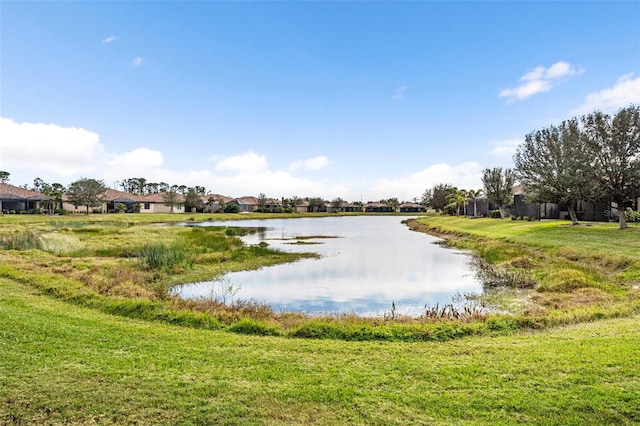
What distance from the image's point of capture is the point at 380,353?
648 centimetres

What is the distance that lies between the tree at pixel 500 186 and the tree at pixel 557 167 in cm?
1046

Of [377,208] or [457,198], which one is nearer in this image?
[457,198]

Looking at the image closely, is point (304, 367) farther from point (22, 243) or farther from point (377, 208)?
point (377, 208)

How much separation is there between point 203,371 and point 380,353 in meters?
2.58

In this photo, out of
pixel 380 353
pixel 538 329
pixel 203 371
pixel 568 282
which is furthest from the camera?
pixel 568 282

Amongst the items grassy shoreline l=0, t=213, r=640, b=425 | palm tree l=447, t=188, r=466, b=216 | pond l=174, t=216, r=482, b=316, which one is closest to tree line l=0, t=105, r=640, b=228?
pond l=174, t=216, r=482, b=316

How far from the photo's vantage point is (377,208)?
433 ft

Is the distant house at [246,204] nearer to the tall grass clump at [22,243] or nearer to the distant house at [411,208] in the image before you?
the distant house at [411,208]

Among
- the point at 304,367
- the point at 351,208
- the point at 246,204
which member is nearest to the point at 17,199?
the point at 246,204

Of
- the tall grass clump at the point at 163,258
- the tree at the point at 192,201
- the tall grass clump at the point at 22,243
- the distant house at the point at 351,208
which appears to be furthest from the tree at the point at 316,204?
the tall grass clump at the point at 163,258

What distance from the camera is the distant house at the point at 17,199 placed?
61.8 metres

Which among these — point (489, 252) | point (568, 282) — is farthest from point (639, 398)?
point (489, 252)

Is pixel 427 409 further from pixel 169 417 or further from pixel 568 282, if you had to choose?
pixel 568 282

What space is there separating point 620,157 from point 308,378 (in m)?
26.6
